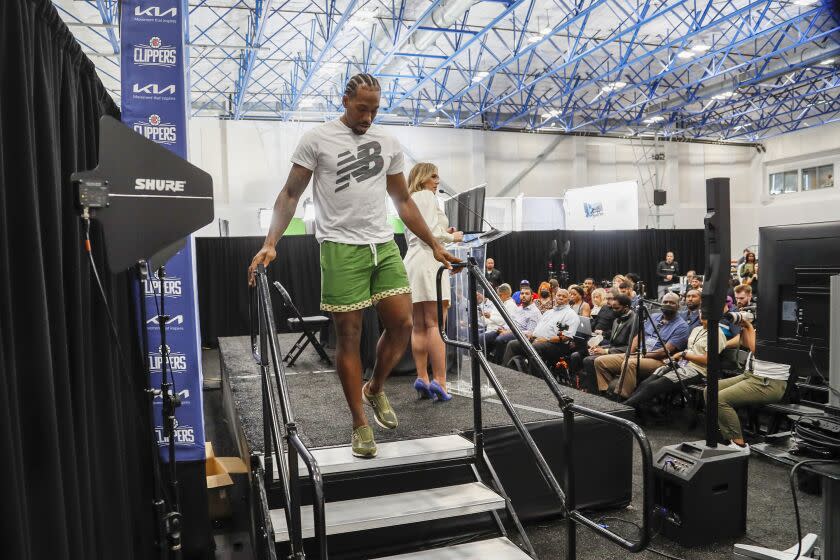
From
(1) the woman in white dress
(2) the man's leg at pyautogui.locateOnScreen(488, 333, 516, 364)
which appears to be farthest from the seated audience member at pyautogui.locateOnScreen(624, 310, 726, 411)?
(2) the man's leg at pyautogui.locateOnScreen(488, 333, 516, 364)

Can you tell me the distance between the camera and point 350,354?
2.72m

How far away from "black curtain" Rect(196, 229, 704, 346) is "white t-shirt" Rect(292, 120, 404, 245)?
8.45 m

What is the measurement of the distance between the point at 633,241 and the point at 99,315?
14.3 meters

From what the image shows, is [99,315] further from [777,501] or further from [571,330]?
[571,330]

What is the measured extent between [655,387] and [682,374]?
9.5 inches

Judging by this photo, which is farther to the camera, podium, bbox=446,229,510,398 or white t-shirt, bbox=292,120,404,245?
podium, bbox=446,229,510,398

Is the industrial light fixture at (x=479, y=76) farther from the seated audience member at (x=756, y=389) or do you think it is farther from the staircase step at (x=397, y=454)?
the staircase step at (x=397, y=454)

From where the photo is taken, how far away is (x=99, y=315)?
243 centimetres

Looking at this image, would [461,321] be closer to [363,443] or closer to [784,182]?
[363,443]

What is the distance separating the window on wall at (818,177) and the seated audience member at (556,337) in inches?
541

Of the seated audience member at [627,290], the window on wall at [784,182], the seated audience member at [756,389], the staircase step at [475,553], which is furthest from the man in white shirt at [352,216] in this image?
the window on wall at [784,182]

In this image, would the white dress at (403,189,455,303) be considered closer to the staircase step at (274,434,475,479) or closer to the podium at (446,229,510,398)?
the podium at (446,229,510,398)

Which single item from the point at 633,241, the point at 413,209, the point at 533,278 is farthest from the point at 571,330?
the point at 633,241

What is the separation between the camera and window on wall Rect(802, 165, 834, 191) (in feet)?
55.7
